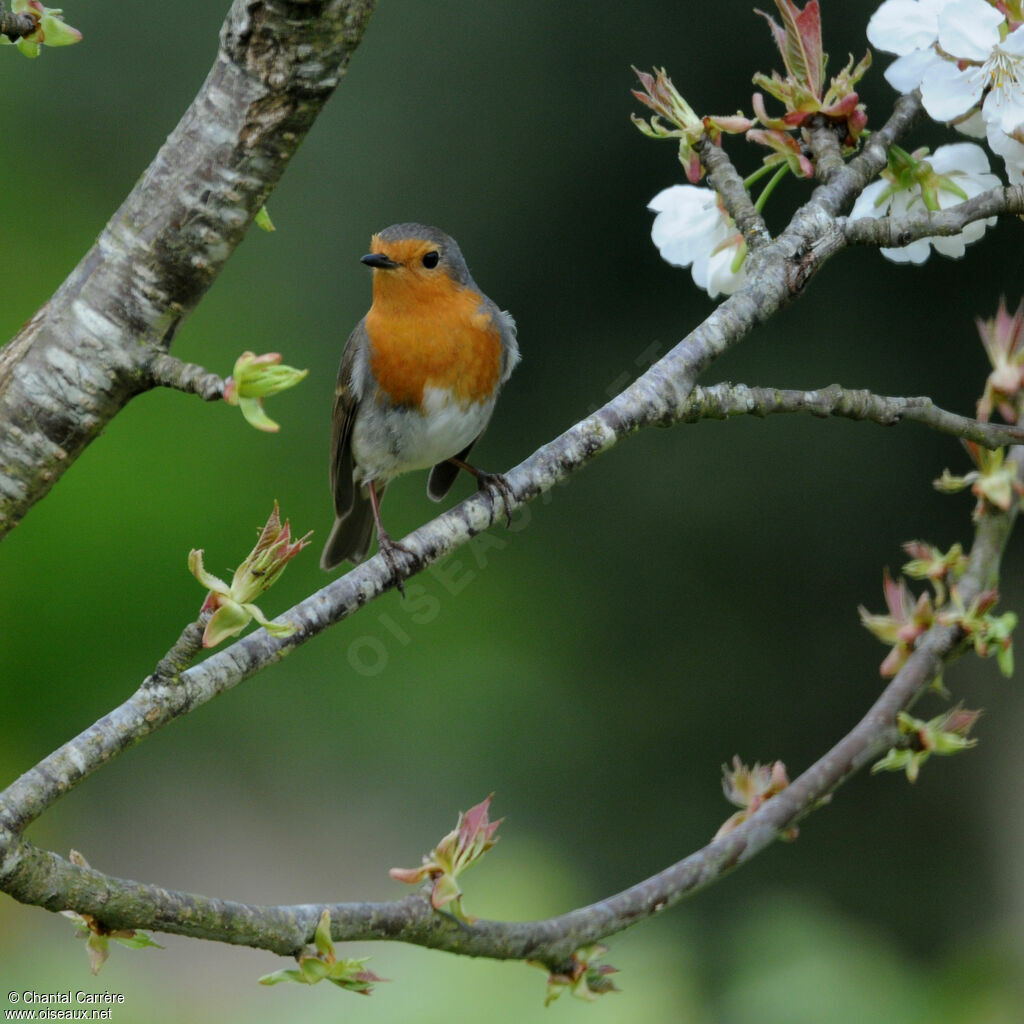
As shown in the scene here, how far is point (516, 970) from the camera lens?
2.71 metres

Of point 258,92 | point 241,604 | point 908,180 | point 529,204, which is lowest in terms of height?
point 241,604

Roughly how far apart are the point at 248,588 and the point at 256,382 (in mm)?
209

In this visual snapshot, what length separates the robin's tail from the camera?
12.6ft

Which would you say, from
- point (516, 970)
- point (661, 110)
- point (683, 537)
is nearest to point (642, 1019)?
point (516, 970)

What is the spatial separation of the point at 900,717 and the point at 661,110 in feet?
3.12

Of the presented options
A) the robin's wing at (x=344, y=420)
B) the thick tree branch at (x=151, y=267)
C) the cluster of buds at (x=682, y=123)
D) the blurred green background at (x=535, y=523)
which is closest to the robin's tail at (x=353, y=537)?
the robin's wing at (x=344, y=420)

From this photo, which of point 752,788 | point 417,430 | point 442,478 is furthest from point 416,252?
point 752,788

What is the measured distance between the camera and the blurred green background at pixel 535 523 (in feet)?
15.7

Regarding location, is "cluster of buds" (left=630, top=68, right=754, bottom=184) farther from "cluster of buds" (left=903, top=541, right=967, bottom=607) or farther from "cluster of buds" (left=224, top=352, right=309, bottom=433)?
"cluster of buds" (left=224, top=352, right=309, bottom=433)

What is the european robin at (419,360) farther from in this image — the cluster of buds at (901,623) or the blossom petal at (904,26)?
the blossom petal at (904,26)

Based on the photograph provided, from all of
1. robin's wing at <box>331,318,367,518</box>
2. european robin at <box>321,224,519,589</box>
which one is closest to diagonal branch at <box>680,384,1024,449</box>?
european robin at <box>321,224,519,589</box>

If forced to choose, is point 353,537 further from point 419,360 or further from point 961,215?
point 961,215

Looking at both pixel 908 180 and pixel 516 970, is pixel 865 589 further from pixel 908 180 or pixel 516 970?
pixel 908 180

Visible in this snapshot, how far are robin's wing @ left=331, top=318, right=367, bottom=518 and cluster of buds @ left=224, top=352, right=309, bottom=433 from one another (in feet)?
6.38
